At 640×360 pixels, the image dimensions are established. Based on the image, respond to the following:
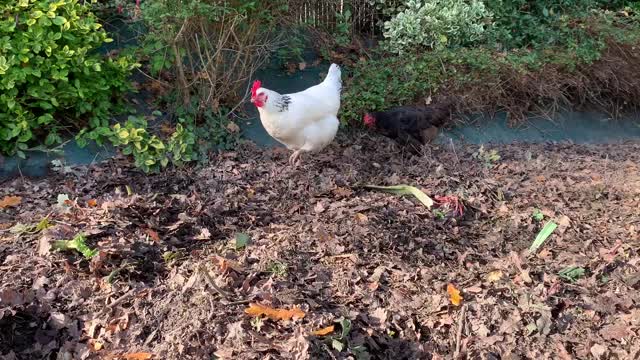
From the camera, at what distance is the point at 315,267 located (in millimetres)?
2863

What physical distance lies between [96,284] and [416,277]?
1.55 m

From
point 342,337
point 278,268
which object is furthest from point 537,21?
point 342,337

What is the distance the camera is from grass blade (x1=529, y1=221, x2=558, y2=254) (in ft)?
10.5

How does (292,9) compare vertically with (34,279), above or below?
above

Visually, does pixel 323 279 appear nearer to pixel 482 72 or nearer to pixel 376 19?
pixel 482 72

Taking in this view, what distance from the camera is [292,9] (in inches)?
202

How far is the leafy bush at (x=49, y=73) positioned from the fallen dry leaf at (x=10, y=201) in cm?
54

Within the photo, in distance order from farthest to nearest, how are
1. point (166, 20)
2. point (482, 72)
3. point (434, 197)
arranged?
1. point (482, 72)
2. point (166, 20)
3. point (434, 197)

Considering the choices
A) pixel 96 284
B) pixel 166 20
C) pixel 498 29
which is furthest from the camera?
pixel 498 29

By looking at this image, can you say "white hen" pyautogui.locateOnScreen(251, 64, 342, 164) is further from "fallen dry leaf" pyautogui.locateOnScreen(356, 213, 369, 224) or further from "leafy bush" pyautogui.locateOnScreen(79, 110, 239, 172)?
"fallen dry leaf" pyautogui.locateOnScreen(356, 213, 369, 224)

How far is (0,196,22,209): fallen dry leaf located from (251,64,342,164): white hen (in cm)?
166

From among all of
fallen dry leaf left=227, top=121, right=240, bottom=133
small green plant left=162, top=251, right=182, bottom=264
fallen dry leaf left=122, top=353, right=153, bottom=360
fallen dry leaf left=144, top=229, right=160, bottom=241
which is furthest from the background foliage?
fallen dry leaf left=122, top=353, right=153, bottom=360

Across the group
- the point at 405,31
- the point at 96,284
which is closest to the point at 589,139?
the point at 405,31

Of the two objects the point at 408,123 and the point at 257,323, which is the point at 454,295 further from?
the point at 408,123
